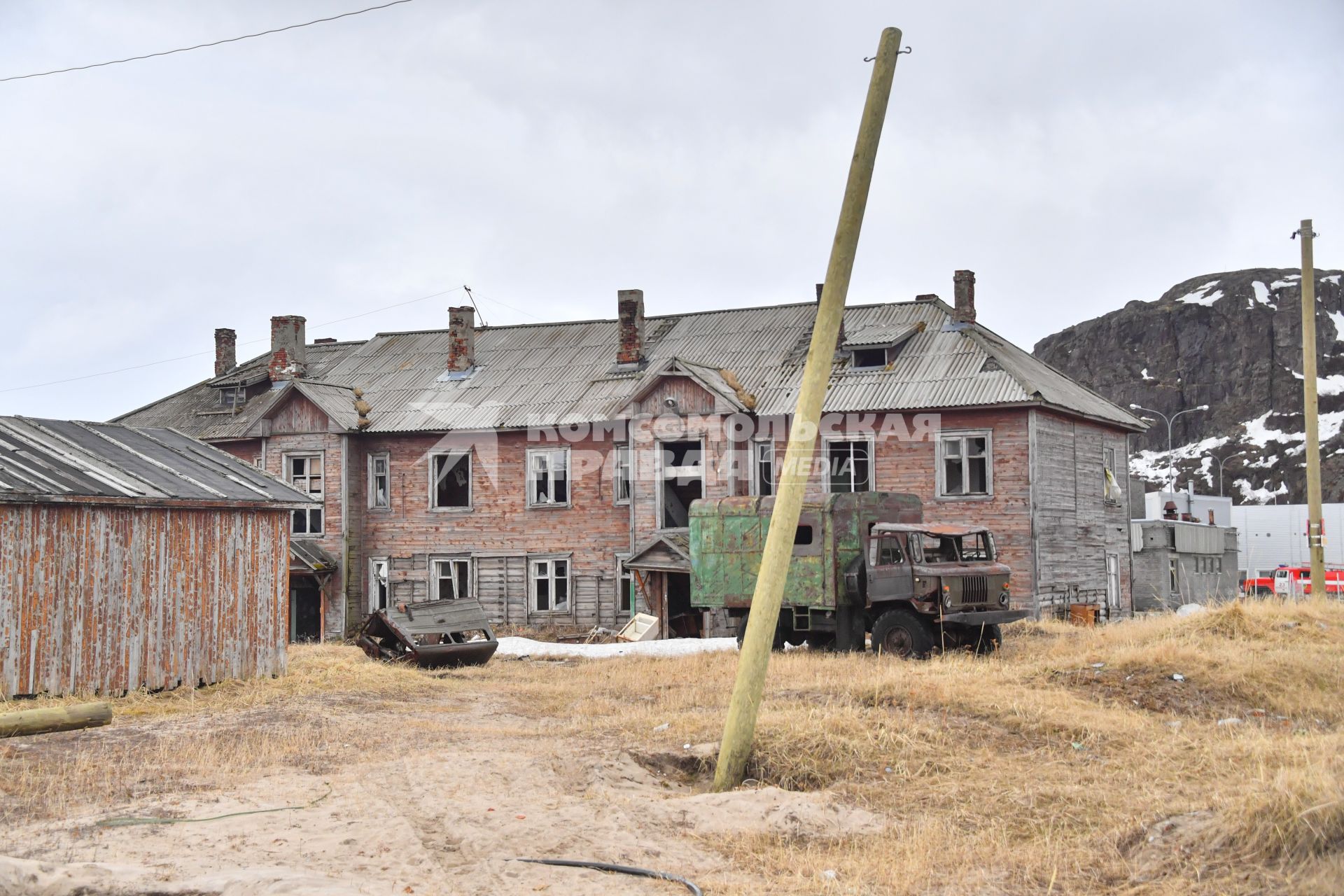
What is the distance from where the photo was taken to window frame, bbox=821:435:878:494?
1149 inches

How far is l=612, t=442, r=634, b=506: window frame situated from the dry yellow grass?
11156 mm

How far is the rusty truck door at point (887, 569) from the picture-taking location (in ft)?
65.4

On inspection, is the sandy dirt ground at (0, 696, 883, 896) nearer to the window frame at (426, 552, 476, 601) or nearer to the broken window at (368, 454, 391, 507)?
the window frame at (426, 552, 476, 601)

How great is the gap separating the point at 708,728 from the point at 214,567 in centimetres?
870

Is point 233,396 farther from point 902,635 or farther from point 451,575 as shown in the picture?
point 902,635

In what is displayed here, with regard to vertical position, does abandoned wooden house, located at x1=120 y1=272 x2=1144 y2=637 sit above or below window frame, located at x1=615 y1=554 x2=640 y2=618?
above

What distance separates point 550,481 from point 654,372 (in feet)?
14.1

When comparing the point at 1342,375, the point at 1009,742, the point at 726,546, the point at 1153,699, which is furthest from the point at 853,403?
the point at 1342,375

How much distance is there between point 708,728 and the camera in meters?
12.9

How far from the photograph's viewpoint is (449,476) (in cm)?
3403

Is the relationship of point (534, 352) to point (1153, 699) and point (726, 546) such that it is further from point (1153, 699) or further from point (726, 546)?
point (1153, 699)

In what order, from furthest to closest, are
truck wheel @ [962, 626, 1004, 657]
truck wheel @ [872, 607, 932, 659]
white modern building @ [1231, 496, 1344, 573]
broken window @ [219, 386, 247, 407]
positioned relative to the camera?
white modern building @ [1231, 496, 1344, 573] → broken window @ [219, 386, 247, 407] → truck wheel @ [962, 626, 1004, 657] → truck wheel @ [872, 607, 932, 659]

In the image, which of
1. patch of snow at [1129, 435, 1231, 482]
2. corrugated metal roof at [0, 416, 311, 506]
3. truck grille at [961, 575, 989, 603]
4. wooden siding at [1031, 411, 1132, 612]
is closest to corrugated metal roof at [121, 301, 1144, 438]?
wooden siding at [1031, 411, 1132, 612]

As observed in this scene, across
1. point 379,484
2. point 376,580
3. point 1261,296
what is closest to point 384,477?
point 379,484
